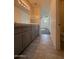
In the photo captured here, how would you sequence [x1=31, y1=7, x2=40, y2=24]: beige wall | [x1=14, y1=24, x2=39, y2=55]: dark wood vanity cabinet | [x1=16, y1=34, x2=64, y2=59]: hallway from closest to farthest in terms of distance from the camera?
[x1=14, y1=24, x2=39, y2=55]: dark wood vanity cabinet, [x1=16, y1=34, x2=64, y2=59]: hallway, [x1=31, y1=7, x2=40, y2=24]: beige wall

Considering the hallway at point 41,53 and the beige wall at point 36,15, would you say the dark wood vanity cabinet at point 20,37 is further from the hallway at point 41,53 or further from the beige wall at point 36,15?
the beige wall at point 36,15

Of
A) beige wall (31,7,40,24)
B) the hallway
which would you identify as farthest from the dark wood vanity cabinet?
beige wall (31,7,40,24)

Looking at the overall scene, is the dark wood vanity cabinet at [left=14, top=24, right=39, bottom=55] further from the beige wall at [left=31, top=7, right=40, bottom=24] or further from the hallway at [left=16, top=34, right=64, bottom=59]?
the beige wall at [left=31, top=7, right=40, bottom=24]

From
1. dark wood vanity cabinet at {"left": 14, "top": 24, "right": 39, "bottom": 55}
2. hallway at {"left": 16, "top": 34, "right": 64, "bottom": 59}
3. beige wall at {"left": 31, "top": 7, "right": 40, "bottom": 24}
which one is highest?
beige wall at {"left": 31, "top": 7, "right": 40, "bottom": 24}

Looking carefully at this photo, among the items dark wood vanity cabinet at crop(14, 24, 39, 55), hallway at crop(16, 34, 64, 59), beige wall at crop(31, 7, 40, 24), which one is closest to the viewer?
dark wood vanity cabinet at crop(14, 24, 39, 55)

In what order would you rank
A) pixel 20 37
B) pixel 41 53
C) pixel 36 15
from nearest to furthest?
pixel 20 37
pixel 41 53
pixel 36 15

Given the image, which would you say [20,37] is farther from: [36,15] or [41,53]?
[36,15]

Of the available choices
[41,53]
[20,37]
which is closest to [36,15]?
[41,53]

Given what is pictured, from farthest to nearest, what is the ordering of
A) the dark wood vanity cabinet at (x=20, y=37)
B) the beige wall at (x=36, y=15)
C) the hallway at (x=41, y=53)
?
the beige wall at (x=36, y=15) → the hallway at (x=41, y=53) → the dark wood vanity cabinet at (x=20, y=37)

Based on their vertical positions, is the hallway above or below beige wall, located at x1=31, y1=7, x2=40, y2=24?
below

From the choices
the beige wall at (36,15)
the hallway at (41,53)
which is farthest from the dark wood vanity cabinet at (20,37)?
the beige wall at (36,15)
